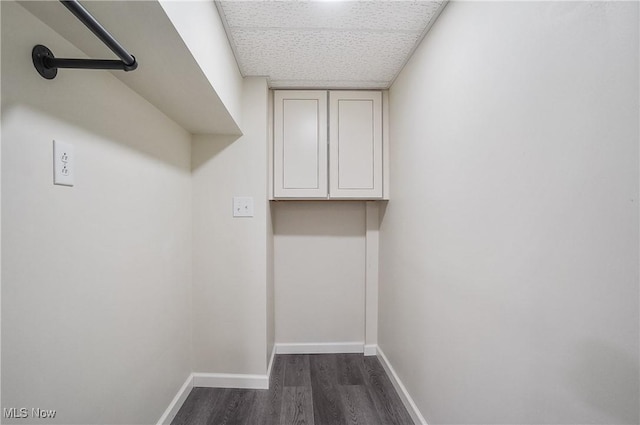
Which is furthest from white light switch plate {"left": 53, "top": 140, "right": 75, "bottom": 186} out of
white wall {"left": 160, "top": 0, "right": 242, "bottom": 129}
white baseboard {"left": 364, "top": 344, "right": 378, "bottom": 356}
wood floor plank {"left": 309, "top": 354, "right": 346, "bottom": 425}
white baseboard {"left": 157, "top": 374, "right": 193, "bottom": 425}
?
white baseboard {"left": 364, "top": 344, "right": 378, "bottom": 356}

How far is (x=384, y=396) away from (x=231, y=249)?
1.42 metres

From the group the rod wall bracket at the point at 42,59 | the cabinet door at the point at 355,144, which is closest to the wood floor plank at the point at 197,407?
the cabinet door at the point at 355,144

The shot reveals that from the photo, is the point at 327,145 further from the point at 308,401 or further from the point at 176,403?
the point at 176,403

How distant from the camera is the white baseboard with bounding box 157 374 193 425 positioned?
1.38 m

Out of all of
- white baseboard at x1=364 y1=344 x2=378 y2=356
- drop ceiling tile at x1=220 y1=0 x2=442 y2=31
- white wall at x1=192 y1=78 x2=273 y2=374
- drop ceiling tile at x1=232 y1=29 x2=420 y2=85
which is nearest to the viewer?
drop ceiling tile at x1=220 y1=0 x2=442 y2=31

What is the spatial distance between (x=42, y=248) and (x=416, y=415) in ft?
5.97

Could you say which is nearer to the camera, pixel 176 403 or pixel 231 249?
pixel 176 403

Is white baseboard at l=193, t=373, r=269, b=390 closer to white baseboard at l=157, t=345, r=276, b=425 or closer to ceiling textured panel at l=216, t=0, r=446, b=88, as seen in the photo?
white baseboard at l=157, t=345, r=276, b=425

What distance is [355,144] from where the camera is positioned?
1.92 metres

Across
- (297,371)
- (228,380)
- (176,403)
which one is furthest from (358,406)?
(176,403)

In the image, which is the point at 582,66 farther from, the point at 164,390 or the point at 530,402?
the point at 164,390

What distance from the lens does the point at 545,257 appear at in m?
0.67

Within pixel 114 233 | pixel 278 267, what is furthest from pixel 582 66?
pixel 278 267

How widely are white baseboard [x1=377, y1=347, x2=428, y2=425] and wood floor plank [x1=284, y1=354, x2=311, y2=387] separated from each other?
0.59m
